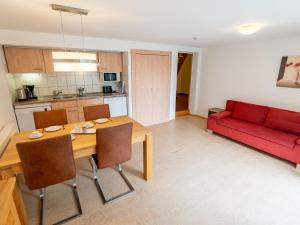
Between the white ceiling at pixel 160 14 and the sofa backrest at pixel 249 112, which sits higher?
the white ceiling at pixel 160 14

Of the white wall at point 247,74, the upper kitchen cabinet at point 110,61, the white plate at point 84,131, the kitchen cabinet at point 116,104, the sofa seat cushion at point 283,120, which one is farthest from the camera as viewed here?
the kitchen cabinet at point 116,104

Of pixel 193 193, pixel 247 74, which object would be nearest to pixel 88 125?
pixel 193 193

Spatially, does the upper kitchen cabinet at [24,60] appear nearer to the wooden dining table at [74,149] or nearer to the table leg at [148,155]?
the wooden dining table at [74,149]

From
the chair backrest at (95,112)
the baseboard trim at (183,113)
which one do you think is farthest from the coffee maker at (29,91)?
the baseboard trim at (183,113)

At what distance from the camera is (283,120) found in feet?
10.4

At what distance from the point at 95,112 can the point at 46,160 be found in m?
1.31

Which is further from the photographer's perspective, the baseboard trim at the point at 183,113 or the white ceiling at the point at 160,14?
the baseboard trim at the point at 183,113

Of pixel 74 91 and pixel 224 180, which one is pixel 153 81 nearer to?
pixel 74 91

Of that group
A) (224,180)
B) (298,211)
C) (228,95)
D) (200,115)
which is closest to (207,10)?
(224,180)

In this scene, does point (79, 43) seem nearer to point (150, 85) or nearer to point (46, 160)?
point (150, 85)

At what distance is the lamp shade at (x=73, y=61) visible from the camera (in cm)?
342

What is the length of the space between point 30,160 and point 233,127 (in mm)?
3545

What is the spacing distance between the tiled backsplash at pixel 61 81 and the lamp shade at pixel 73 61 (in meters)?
0.46

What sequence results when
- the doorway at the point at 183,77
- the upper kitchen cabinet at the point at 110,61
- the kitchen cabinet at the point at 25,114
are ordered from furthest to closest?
1. the doorway at the point at 183,77
2. the upper kitchen cabinet at the point at 110,61
3. the kitchen cabinet at the point at 25,114
